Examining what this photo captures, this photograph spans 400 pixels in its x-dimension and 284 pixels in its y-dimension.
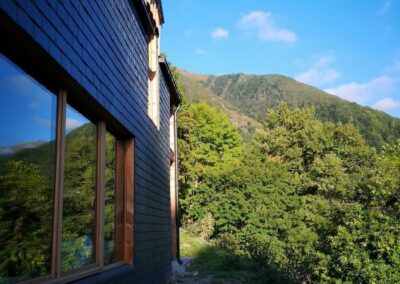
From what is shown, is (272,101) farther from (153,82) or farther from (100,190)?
(100,190)

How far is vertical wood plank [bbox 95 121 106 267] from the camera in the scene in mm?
4762

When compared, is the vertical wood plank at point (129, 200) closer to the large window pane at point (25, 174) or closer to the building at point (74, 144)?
the building at point (74, 144)

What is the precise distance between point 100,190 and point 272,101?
106m

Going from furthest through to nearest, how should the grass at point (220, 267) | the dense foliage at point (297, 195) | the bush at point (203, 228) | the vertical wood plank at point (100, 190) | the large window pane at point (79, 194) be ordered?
the bush at point (203, 228)
the dense foliage at point (297, 195)
the grass at point (220, 267)
the vertical wood plank at point (100, 190)
the large window pane at point (79, 194)

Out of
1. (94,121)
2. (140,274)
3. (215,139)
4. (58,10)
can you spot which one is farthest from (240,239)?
(58,10)

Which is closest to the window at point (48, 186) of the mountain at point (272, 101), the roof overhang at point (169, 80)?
the roof overhang at point (169, 80)

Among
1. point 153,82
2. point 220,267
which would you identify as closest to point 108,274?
point 153,82

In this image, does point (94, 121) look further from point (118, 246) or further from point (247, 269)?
point (247, 269)

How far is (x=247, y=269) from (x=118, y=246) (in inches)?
340

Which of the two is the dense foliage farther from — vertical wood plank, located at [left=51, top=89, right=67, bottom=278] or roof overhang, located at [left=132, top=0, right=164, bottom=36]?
vertical wood plank, located at [left=51, top=89, right=67, bottom=278]

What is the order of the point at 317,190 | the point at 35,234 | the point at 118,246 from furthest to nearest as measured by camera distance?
the point at 317,190, the point at 118,246, the point at 35,234

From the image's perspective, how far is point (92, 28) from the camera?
4.34m

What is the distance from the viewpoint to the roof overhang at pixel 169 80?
32.0 ft

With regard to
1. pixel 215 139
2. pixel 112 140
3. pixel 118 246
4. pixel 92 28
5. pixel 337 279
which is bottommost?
pixel 337 279
